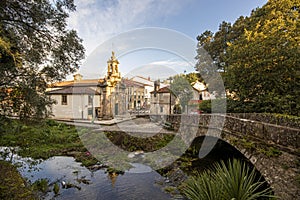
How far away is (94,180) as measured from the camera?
788 cm

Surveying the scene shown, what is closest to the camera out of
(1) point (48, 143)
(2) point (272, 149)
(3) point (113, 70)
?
(2) point (272, 149)

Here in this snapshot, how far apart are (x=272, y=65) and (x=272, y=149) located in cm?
800

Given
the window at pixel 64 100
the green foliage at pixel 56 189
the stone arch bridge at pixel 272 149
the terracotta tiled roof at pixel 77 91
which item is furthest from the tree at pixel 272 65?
the window at pixel 64 100

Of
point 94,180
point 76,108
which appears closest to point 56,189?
point 94,180

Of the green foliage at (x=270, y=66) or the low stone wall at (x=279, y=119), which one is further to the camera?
the green foliage at (x=270, y=66)

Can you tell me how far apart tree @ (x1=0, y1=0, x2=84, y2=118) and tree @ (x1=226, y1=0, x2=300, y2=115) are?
35.0ft

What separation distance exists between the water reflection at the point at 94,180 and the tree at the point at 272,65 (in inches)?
335

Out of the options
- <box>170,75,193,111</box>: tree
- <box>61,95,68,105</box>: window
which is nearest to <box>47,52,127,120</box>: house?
<box>61,95,68,105</box>: window

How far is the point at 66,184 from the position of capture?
7.28 m

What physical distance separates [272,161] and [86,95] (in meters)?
21.1

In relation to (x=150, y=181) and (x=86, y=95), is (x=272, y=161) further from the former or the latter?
(x=86, y=95)

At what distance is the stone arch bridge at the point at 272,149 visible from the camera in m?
4.16

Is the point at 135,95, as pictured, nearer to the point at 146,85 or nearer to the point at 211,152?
the point at 146,85

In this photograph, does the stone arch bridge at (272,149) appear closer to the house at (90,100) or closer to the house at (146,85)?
the house at (90,100)
